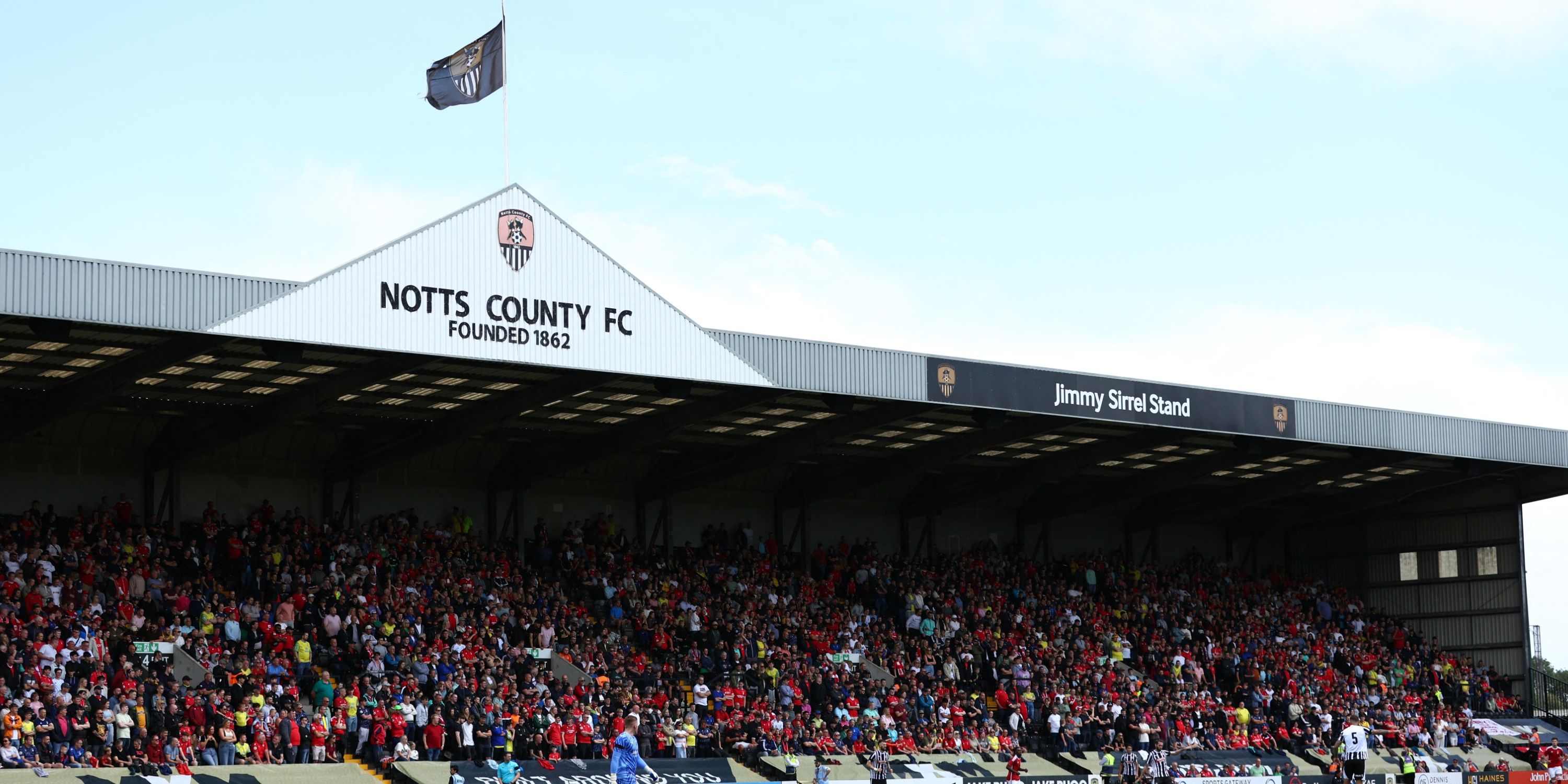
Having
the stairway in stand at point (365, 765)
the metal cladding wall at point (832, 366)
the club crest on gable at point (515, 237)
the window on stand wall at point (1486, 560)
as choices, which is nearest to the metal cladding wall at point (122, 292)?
the club crest on gable at point (515, 237)

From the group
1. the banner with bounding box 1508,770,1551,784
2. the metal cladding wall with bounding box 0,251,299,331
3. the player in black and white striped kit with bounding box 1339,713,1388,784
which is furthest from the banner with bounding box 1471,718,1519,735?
the metal cladding wall with bounding box 0,251,299,331

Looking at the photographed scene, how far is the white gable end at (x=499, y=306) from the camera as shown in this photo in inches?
1236

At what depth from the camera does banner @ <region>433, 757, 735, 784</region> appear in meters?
32.1

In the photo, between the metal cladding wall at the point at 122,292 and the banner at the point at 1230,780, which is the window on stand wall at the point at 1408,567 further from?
the metal cladding wall at the point at 122,292

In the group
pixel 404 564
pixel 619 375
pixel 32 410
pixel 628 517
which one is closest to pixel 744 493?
pixel 628 517

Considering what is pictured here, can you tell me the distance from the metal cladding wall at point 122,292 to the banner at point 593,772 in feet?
27.6

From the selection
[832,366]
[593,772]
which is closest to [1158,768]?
[832,366]

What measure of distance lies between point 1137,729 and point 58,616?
23.1m

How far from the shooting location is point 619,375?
34781 millimetres

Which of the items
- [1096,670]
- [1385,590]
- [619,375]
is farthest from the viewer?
[1385,590]

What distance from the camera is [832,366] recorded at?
37.6 metres

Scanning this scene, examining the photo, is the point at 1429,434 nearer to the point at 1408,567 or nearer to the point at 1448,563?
the point at 1448,563

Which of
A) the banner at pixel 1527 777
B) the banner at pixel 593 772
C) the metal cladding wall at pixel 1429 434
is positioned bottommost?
the banner at pixel 1527 777

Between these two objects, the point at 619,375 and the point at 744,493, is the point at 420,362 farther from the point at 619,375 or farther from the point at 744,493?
the point at 744,493
